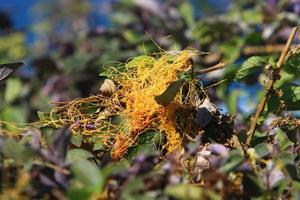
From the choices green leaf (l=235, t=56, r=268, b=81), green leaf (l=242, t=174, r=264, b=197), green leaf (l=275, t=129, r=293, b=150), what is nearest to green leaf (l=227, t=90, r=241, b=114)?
green leaf (l=235, t=56, r=268, b=81)

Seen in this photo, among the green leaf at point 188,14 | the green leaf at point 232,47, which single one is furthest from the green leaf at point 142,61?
the green leaf at point 188,14

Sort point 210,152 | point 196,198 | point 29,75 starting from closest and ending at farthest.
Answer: point 196,198 < point 210,152 < point 29,75

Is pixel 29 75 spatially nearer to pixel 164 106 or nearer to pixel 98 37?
pixel 98 37

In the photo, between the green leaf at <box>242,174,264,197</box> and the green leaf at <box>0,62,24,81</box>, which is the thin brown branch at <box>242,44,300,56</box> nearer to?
the green leaf at <box>0,62,24,81</box>

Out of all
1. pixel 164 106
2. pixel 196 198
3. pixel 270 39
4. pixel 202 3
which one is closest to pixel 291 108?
pixel 164 106

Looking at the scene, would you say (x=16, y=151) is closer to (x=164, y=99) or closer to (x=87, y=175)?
(x=87, y=175)

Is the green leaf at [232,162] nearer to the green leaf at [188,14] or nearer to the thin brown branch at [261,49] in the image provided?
the thin brown branch at [261,49]

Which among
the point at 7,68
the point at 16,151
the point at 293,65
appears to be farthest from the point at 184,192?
the point at 293,65
